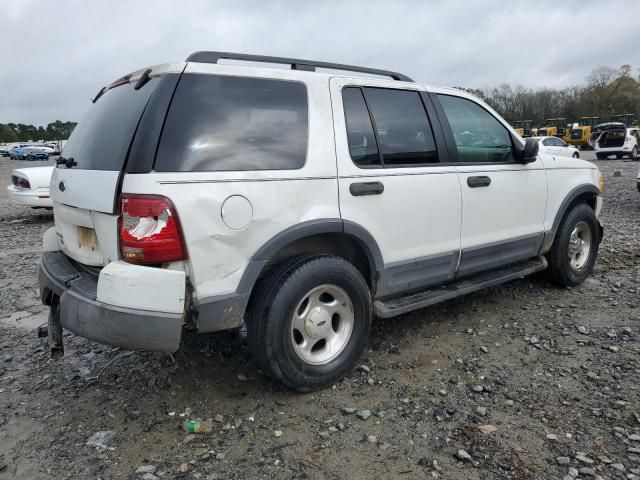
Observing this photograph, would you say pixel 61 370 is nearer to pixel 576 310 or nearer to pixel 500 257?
pixel 500 257

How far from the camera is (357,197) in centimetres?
313

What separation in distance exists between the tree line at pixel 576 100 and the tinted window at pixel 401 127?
6001 centimetres

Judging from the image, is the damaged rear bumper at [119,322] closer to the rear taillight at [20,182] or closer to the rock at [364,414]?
the rock at [364,414]

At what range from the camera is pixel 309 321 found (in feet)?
10.0

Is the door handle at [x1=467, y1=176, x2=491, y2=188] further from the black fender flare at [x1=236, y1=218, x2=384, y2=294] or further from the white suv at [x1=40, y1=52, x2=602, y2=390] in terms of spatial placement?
the black fender flare at [x1=236, y1=218, x2=384, y2=294]

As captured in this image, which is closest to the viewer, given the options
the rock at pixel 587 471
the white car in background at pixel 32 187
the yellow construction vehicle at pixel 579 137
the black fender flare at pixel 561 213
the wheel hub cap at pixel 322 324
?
the rock at pixel 587 471

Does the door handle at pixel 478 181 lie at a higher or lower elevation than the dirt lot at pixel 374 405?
higher

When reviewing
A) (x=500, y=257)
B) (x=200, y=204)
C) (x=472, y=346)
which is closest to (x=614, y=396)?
(x=472, y=346)

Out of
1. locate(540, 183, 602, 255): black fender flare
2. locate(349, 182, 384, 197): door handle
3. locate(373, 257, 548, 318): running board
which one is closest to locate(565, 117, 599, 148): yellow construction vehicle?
locate(540, 183, 602, 255): black fender flare

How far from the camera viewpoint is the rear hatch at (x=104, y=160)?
2592mm

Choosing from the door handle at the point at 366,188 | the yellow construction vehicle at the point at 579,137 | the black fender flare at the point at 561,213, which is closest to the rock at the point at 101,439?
the door handle at the point at 366,188

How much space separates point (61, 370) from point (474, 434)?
2.83 meters

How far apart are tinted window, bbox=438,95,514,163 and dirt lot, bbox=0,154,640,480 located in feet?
4.63

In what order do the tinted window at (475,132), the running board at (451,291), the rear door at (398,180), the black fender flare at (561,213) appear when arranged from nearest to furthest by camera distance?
the rear door at (398,180) < the running board at (451,291) < the tinted window at (475,132) < the black fender flare at (561,213)
